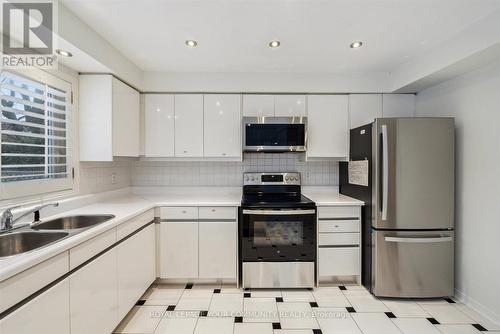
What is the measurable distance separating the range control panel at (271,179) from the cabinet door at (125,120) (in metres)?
1.35

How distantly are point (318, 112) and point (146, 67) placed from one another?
2025mm

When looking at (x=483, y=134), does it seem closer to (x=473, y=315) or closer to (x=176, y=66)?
(x=473, y=315)

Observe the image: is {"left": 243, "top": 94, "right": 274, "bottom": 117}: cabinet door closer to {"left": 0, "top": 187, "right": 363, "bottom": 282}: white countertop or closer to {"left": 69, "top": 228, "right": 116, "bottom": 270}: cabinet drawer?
{"left": 0, "top": 187, "right": 363, "bottom": 282}: white countertop

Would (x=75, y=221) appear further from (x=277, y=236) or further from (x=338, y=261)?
(x=338, y=261)

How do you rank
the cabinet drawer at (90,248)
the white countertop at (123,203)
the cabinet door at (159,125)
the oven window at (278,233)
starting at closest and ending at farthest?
the white countertop at (123,203)
the cabinet drawer at (90,248)
the oven window at (278,233)
the cabinet door at (159,125)

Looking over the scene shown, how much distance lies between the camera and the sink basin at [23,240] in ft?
4.71

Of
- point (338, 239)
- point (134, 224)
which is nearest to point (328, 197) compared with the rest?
point (338, 239)

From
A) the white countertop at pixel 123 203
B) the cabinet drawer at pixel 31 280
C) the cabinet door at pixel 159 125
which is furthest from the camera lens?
the cabinet door at pixel 159 125

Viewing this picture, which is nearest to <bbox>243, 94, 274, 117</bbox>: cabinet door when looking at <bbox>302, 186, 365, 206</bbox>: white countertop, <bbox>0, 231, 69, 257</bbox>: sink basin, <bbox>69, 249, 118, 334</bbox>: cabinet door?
<bbox>302, 186, 365, 206</bbox>: white countertop

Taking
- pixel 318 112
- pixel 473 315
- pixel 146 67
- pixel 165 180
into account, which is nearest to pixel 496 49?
pixel 318 112

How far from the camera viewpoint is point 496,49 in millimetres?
1706

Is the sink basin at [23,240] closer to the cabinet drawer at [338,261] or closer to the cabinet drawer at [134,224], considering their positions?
the cabinet drawer at [134,224]

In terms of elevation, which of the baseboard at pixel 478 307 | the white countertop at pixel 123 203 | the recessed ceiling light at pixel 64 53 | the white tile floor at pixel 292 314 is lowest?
the white tile floor at pixel 292 314

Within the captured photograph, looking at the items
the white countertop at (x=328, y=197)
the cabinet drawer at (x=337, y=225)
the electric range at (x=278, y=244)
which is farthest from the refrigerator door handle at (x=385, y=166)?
the electric range at (x=278, y=244)
